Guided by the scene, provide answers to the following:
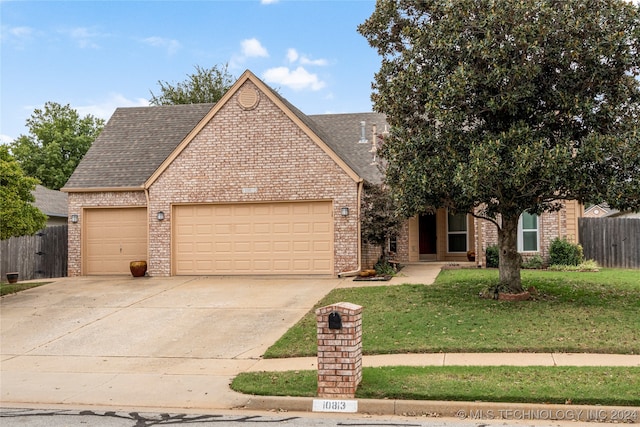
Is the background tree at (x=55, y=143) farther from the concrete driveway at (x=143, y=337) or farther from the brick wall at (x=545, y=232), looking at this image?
the brick wall at (x=545, y=232)

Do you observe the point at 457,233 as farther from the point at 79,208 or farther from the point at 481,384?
the point at 481,384

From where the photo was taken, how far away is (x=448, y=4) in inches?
493

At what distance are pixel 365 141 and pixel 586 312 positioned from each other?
573 inches

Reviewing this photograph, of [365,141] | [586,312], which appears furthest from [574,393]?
[365,141]

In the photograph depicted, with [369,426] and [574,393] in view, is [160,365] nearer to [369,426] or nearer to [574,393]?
[369,426]

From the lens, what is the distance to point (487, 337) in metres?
10.5

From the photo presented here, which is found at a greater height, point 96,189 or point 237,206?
point 96,189

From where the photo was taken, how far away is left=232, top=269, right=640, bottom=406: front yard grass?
25.2 feet

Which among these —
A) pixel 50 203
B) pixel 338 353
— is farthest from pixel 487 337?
pixel 50 203

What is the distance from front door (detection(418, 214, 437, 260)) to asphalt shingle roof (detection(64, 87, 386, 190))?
345 centimetres

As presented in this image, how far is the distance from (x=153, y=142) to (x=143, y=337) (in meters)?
12.6

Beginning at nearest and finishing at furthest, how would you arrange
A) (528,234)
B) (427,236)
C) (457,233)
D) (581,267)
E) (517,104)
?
(517,104) < (581,267) < (528,234) < (457,233) < (427,236)

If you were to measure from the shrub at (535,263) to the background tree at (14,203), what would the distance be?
1477 centimetres

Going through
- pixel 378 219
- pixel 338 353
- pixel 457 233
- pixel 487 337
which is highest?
pixel 378 219
